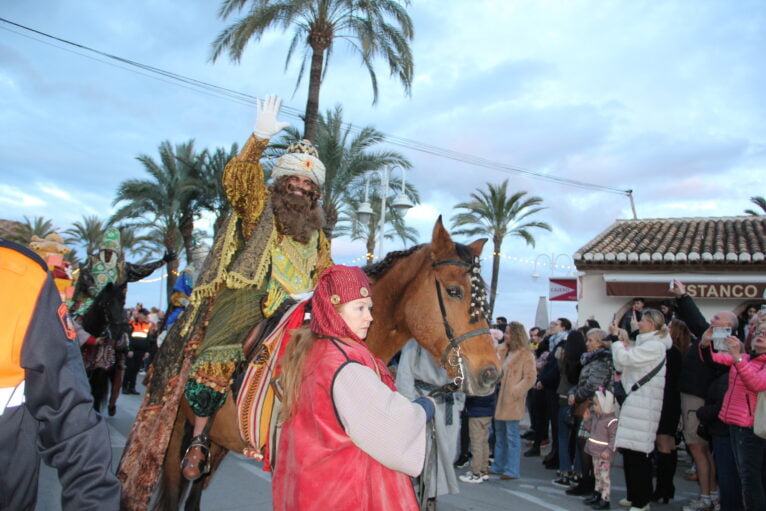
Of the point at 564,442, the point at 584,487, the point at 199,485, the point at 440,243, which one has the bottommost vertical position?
the point at 584,487

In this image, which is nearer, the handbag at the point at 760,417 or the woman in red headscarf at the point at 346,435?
the woman in red headscarf at the point at 346,435

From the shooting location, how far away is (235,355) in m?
3.75

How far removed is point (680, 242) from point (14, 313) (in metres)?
20.5

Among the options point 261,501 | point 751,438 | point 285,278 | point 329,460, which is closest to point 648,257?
point 751,438

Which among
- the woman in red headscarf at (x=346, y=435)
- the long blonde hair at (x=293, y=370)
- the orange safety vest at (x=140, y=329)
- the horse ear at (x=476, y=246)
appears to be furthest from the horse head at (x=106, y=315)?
the woman in red headscarf at (x=346, y=435)

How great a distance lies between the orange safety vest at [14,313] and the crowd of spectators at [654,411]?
5741 mm

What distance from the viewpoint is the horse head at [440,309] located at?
3.43 meters

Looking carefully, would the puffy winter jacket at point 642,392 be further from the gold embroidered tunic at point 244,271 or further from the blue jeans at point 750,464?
the gold embroidered tunic at point 244,271

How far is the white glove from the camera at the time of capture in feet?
13.4

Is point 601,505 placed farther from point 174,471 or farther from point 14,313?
point 14,313

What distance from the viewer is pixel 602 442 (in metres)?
6.85

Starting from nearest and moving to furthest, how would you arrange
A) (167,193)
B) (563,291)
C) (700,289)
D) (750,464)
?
(750,464), (700,289), (563,291), (167,193)

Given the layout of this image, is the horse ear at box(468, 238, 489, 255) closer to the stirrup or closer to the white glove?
the white glove

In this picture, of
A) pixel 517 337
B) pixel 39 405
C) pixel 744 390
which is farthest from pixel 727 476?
pixel 39 405
